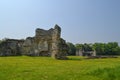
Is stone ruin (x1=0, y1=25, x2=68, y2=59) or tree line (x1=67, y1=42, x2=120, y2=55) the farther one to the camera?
tree line (x1=67, y1=42, x2=120, y2=55)

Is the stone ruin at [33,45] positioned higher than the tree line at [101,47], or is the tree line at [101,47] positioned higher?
the tree line at [101,47]

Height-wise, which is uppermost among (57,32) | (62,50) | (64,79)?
(57,32)

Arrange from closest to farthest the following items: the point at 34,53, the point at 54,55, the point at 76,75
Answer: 1. the point at 76,75
2. the point at 54,55
3. the point at 34,53

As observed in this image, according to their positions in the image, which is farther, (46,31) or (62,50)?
(46,31)

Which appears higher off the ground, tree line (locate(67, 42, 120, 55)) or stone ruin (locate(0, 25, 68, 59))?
tree line (locate(67, 42, 120, 55))

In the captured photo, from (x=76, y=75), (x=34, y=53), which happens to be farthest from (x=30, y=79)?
(x=34, y=53)

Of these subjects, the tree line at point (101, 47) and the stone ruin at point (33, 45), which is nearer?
the stone ruin at point (33, 45)

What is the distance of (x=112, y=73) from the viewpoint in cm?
1625

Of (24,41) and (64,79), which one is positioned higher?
(24,41)

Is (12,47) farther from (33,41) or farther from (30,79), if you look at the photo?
(30,79)

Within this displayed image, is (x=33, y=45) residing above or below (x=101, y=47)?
below

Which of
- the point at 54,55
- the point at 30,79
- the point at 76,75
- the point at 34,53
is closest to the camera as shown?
the point at 30,79

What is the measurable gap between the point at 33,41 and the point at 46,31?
3961mm

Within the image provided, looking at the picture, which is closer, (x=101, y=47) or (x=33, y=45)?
(x=33, y=45)
